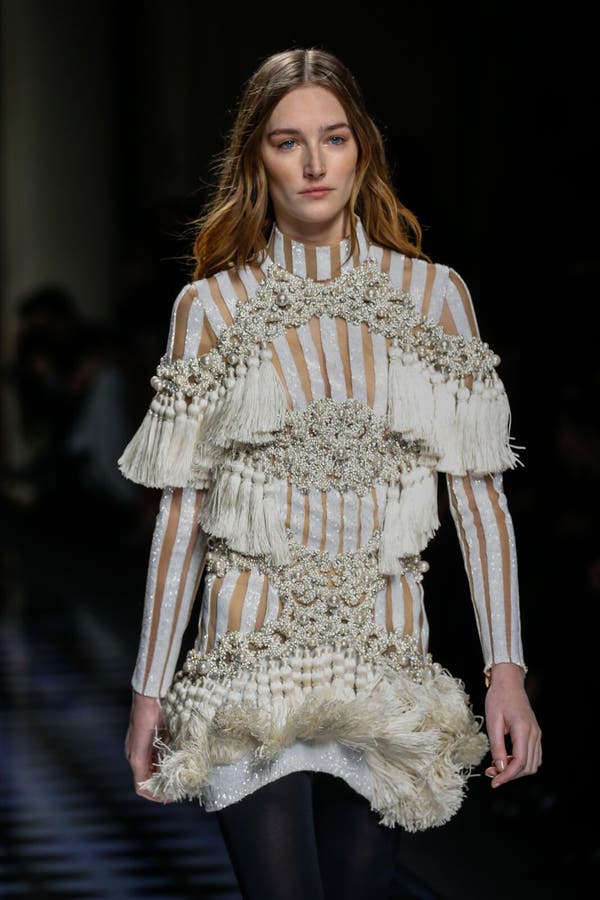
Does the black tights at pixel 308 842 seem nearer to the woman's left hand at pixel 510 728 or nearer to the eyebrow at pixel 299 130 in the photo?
the woman's left hand at pixel 510 728

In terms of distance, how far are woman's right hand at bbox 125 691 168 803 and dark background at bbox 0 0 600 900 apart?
0.97m

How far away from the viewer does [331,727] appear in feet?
6.63

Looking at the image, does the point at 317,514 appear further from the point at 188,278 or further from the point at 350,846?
the point at 188,278

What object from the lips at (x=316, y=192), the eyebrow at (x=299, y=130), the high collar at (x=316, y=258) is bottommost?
the high collar at (x=316, y=258)

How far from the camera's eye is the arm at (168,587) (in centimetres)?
211

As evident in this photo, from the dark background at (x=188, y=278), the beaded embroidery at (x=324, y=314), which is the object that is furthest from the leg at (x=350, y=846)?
the dark background at (x=188, y=278)

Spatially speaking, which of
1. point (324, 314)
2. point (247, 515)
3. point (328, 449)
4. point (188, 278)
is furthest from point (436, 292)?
point (188, 278)

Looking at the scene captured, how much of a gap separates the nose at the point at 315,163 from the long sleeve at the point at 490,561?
15.7 inches

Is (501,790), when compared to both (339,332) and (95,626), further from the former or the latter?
(95,626)

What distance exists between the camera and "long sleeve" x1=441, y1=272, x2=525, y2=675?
2.11 m

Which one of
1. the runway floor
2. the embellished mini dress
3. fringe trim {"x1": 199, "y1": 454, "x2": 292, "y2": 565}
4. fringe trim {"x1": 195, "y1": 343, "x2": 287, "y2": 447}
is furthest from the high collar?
the runway floor

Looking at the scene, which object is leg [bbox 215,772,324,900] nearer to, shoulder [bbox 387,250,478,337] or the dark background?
shoulder [bbox 387,250,478,337]

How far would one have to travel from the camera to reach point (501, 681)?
6.85 feet

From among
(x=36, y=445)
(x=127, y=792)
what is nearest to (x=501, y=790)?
(x=127, y=792)
